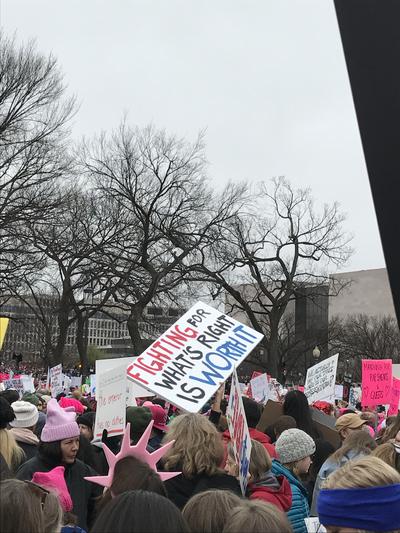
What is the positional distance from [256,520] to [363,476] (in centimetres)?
46

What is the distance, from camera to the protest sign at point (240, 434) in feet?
13.3

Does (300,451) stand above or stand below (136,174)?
below

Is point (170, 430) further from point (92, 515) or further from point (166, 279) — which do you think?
point (166, 279)

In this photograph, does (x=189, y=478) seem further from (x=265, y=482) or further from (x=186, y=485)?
(x=265, y=482)

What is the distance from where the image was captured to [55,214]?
26.4 m

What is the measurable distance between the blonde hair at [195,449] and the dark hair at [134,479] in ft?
2.83

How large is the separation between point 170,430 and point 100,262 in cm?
2750

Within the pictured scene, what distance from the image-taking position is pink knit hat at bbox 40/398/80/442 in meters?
4.98

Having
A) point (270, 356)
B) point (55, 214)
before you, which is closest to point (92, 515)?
point (55, 214)

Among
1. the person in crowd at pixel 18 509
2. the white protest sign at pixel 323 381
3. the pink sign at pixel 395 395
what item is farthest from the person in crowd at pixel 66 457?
the pink sign at pixel 395 395

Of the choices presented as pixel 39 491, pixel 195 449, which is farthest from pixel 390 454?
pixel 39 491

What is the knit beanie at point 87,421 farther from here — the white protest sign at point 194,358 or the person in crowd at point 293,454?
the person in crowd at point 293,454

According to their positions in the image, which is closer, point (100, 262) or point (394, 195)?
point (394, 195)

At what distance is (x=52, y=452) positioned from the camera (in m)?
4.99
